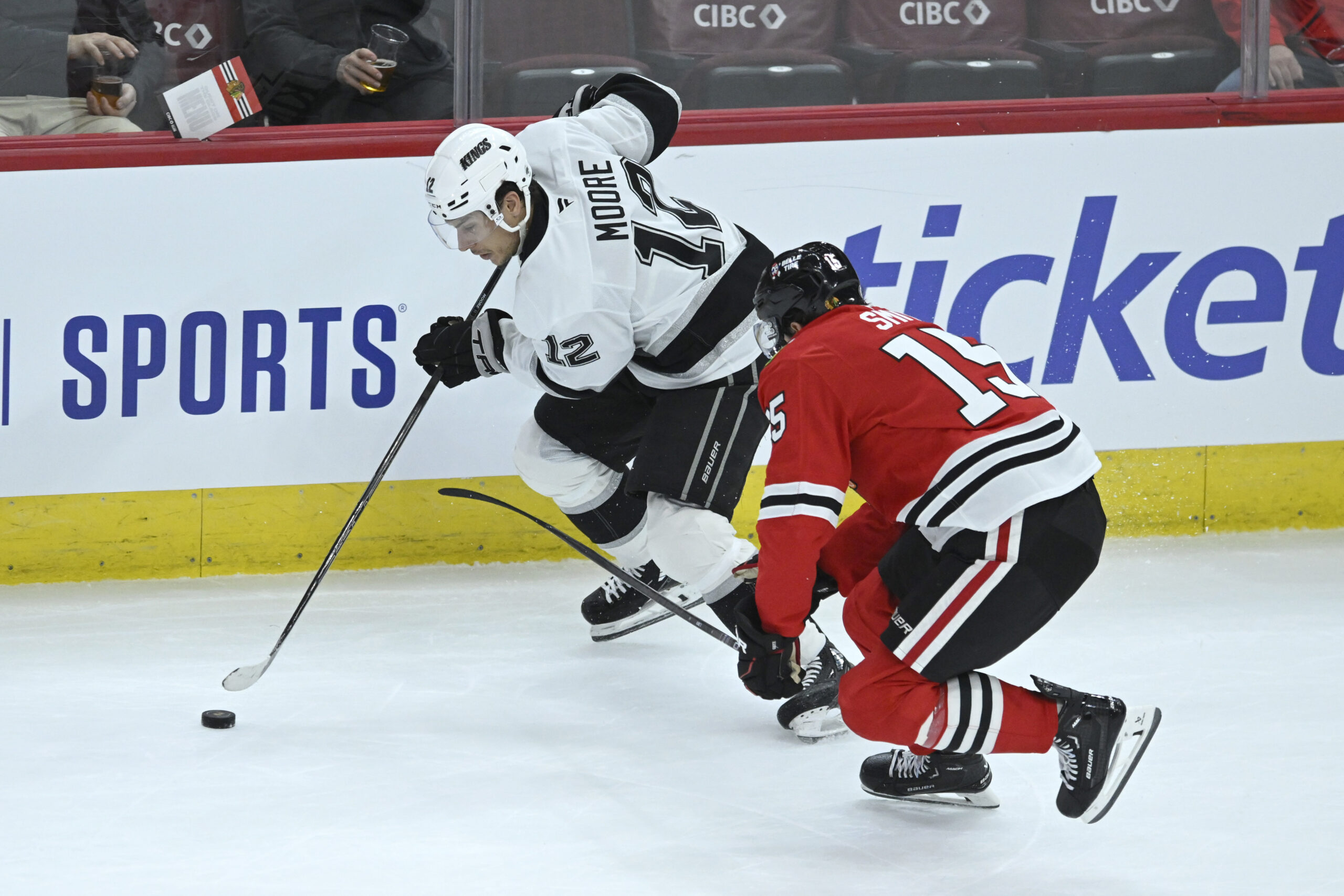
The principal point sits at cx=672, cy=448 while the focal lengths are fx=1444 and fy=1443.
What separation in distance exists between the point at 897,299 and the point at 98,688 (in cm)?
204

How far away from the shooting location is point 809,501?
1951 millimetres

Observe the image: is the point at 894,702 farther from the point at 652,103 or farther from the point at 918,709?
the point at 652,103

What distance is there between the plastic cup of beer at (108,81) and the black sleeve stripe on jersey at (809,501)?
2.22m

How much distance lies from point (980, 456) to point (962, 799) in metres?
0.60

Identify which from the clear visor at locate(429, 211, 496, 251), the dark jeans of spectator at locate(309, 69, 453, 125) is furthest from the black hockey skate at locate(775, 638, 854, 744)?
the dark jeans of spectator at locate(309, 69, 453, 125)

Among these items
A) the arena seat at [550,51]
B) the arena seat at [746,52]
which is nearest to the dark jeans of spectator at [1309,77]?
the arena seat at [746,52]

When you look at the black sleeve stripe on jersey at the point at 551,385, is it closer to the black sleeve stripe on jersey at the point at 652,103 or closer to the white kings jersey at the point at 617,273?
the white kings jersey at the point at 617,273

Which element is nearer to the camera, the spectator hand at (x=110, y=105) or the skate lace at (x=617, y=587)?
the skate lace at (x=617, y=587)

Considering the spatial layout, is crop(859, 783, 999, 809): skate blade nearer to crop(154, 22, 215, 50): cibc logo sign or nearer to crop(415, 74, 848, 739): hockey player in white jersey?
crop(415, 74, 848, 739): hockey player in white jersey

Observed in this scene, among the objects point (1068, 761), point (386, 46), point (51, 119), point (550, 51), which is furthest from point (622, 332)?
point (51, 119)

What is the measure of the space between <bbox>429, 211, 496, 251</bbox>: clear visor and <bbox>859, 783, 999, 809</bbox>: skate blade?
1164 millimetres

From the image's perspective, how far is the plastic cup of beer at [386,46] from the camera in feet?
11.6

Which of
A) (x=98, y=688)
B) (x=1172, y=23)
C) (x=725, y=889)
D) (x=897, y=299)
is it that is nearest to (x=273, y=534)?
(x=98, y=688)

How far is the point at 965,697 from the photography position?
2031 millimetres
